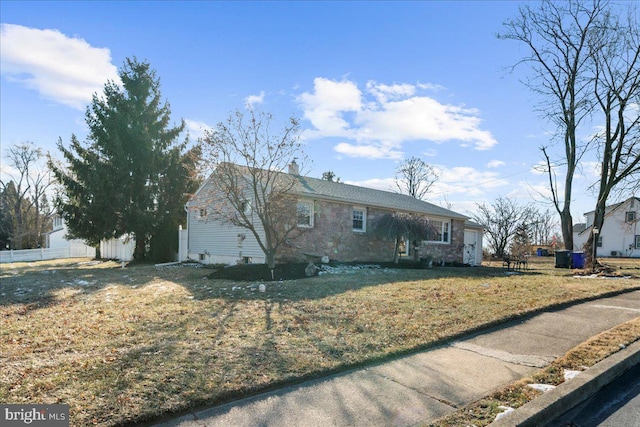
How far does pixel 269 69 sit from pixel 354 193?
8396mm

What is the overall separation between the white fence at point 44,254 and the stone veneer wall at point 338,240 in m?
24.7

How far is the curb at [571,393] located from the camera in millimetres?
2986

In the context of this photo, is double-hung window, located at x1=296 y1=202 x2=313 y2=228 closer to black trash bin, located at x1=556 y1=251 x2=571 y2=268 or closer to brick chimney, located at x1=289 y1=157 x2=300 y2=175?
brick chimney, located at x1=289 y1=157 x2=300 y2=175

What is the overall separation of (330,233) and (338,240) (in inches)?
21.1

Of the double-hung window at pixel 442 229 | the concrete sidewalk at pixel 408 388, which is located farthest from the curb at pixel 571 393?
the double-hung window at pixel 442 229

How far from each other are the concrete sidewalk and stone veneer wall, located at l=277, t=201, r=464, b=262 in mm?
9350

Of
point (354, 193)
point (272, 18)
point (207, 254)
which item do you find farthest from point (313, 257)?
point (272, 18)

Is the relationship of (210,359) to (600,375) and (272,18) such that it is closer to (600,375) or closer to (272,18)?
(600,375)

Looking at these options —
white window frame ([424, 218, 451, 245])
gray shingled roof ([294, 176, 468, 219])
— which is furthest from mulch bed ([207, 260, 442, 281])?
white window frame ([424, 218, 451, 245])

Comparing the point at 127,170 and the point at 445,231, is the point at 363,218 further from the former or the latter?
the point at 127,170

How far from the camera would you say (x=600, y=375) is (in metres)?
3.93

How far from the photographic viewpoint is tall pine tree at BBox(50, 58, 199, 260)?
2033 centimetres

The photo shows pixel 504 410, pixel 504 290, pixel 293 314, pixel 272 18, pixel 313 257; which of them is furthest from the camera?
pixel 313 257

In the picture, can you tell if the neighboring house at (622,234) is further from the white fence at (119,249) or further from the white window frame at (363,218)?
the white fence at (119,249)
